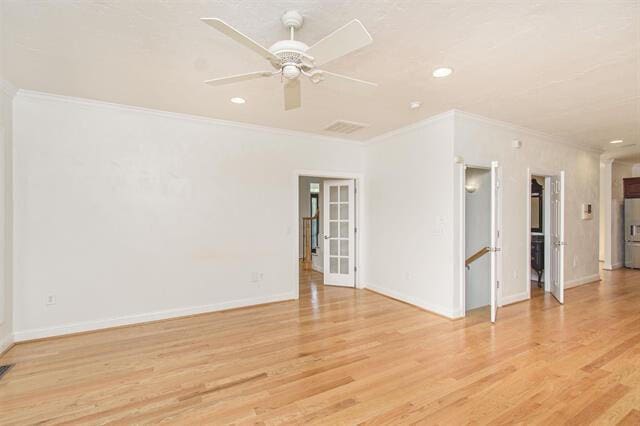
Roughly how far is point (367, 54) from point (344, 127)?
2.17 m

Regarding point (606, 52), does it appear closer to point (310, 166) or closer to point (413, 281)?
point (413, 281)

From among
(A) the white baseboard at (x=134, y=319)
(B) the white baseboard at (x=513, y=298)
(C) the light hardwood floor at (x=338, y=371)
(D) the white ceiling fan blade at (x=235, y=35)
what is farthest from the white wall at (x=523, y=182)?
(A) the white baseboard at (x=134, y=319)

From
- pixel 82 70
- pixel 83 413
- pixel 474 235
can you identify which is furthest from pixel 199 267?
pixel 474 235

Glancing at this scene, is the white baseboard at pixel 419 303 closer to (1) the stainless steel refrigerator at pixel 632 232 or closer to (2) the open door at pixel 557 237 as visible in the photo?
(2) the open door at pixel 557 237

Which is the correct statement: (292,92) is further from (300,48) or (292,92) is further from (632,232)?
(632,232)

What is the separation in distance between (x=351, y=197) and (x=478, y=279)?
2.57 meters

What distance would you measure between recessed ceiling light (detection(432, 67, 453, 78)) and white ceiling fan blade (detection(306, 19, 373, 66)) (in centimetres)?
129

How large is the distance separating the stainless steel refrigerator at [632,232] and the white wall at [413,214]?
6672 mm

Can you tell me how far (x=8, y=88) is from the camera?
3.06 metres

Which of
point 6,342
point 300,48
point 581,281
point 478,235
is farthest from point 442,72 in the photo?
point 581,281

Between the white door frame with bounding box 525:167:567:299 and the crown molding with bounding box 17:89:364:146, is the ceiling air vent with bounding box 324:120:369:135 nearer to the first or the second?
the crown molding with bounding box 17:89:364:146

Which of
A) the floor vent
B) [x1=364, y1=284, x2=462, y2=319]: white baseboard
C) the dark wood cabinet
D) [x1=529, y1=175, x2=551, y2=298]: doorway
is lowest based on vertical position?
the floor vent

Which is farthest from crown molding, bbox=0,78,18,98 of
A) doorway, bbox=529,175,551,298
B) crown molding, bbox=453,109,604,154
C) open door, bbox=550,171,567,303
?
open door, bbox=550,171,567,303

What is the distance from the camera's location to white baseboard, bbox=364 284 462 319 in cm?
396
